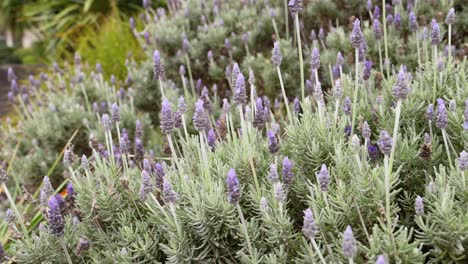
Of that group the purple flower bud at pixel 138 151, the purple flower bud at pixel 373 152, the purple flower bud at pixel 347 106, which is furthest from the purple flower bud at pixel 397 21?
the purple flower bud at pixel 138 151

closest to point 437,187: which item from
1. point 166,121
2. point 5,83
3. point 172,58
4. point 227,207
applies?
point 227,207

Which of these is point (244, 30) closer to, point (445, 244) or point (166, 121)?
point (166, 121)

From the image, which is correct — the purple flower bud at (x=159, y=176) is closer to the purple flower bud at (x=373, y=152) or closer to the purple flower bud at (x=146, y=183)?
the purple flower bud at (x=146, y=183)

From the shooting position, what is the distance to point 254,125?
6.28 ft

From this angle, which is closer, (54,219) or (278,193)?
(278,193)

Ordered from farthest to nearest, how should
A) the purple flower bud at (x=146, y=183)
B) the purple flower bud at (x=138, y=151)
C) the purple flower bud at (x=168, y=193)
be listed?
the purple flower bud at (x=138, y=151)
the purple flower bud at (x=146, y=183)
the purple flower bud at (x=168, y=193)

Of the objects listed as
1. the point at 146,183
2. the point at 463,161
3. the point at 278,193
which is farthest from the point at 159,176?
the point at 463,161

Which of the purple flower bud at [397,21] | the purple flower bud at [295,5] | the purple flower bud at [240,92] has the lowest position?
the purple flower bud at [397,21]

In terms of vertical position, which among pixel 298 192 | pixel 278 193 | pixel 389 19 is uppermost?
pixel 389 19

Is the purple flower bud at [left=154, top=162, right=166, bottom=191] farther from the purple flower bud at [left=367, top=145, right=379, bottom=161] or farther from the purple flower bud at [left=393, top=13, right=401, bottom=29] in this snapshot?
the purple flower bud at [left=393, top=13, right=401, bottom=29]

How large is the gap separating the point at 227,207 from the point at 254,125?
407 millimetres

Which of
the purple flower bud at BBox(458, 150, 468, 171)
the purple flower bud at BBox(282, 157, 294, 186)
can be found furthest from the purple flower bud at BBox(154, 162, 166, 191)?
the purple flower bud at BBox(458, 150, 468, 171)

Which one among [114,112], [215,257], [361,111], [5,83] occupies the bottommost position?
[5,83]

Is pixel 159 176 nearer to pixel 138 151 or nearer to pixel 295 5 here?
pixel 138 151
